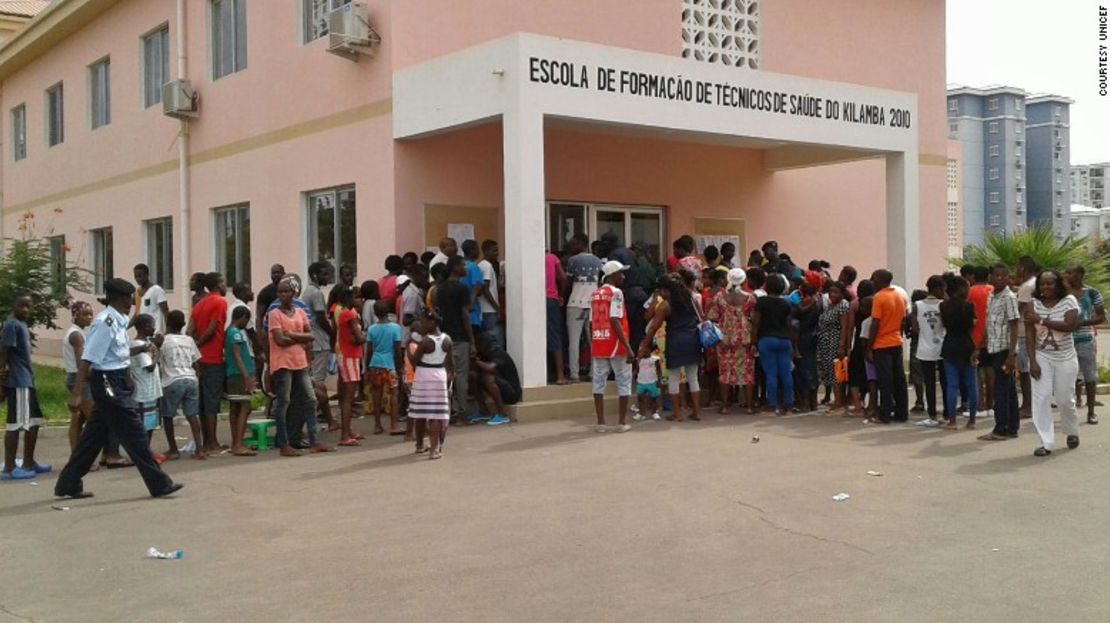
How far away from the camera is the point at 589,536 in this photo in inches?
269

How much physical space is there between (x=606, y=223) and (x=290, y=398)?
705 cm

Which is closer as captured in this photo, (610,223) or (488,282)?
(488,282)

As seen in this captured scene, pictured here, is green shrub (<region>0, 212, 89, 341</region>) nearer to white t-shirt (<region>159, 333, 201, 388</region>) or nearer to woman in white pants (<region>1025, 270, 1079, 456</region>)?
white t-shirt (<region>159, 333, 201, 388</region>)

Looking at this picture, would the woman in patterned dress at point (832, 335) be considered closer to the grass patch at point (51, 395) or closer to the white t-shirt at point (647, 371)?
the white t-shirt at point (647, 371)

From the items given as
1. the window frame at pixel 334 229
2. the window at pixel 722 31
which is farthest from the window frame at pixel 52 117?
the window at pixel 722 31

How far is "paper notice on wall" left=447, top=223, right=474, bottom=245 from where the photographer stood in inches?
546

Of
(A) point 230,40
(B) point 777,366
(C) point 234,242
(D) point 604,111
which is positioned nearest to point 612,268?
(D) point 604,111

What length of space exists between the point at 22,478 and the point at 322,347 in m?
3.00

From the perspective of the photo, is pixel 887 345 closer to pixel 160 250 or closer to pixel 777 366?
pixel 777 366

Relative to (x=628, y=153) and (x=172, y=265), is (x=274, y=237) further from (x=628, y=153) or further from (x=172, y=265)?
(x=628, y=153)

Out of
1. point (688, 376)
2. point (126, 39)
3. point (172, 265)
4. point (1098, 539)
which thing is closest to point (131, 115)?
point (126, 39)

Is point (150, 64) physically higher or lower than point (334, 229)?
Answer: higher

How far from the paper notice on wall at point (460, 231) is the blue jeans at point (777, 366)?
4.19 meters

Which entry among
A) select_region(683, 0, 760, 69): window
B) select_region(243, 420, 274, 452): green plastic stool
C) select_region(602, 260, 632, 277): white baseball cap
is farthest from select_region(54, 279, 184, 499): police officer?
select_region(683, 0, 760, 69): window
